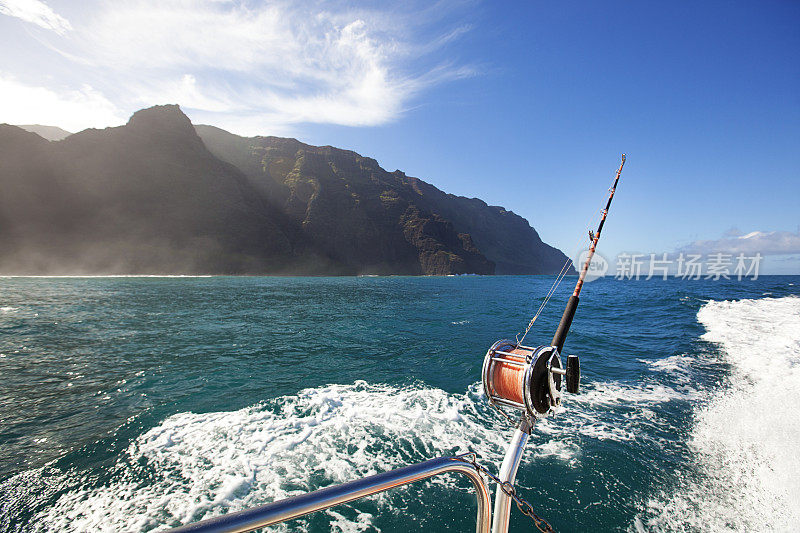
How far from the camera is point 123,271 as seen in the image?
77625mm

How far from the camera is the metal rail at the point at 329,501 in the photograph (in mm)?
1231

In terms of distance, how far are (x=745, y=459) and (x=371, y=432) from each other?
630cm

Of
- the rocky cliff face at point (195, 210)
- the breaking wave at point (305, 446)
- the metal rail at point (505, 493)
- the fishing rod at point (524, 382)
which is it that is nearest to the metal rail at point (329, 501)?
the metal rail at point (505, 493)

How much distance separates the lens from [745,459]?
542 cm

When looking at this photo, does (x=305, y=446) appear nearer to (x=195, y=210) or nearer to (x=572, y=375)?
(x=572, y=375)

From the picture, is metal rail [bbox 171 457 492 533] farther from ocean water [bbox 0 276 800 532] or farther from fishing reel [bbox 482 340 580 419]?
ocean water [bbox 0 276 800 532]

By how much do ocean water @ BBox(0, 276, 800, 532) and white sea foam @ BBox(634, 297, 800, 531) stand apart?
0.03 metres

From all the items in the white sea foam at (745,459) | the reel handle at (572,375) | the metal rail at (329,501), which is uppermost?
the reel handle at (572,375)

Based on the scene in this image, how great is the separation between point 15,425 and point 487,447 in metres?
8.91

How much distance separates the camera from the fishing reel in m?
2.78

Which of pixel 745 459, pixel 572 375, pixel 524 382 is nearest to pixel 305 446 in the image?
pixel 524 382

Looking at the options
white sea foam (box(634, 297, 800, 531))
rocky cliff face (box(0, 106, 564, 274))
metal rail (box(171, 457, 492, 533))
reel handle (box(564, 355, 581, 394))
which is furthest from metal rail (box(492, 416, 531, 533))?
rocky cliff face (box(0, 106, 564, 274))

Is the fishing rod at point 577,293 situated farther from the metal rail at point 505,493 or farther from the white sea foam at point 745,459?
the white sea foam at point 745,459

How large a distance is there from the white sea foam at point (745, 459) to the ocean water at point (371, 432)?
0.03m
